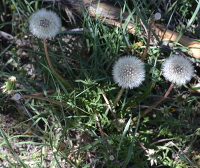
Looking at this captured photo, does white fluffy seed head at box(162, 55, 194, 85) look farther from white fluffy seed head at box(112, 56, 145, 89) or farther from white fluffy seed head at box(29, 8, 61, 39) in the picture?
white fluffy seed head at box(29, 8, 61, 39)

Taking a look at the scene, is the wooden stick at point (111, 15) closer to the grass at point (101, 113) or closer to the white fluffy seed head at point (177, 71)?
the grass at point (101, 113)

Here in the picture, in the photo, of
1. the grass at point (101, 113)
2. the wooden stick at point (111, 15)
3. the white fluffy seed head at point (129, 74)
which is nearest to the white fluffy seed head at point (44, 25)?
the grass at point (101, 113)

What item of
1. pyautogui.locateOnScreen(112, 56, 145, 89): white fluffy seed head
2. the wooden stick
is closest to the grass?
the wooden stick

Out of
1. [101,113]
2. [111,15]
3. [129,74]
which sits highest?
[111,15]

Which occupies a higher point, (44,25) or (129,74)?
(44,25)

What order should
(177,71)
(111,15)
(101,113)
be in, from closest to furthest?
(177,71) → (101,113) → (111,15)

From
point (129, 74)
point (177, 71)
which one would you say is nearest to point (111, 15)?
point (129, 74)

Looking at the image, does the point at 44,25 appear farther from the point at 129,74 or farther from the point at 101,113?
the point at 101,113
